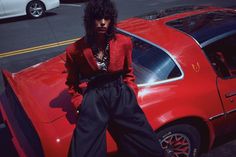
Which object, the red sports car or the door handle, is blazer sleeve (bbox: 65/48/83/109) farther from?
the door handle

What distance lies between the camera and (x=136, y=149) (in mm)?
3188

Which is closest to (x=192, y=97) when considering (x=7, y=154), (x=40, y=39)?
(x=7, y=154)

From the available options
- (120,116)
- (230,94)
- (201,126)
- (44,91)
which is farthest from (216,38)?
(44,91)

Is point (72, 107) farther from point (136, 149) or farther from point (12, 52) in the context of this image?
point (12, 52)

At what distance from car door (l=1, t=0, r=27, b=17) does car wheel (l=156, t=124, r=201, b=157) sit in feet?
31.0

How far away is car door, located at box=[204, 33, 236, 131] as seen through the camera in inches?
148

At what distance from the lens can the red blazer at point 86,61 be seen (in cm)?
303

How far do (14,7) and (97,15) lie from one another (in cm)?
961

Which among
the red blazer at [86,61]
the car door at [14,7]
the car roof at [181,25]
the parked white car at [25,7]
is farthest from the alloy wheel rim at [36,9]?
the red blazer at [86,61]

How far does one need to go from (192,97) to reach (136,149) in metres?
0.83

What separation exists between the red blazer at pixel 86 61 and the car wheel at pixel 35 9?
9.48 metres

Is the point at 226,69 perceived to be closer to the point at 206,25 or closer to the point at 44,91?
the point at 206,25

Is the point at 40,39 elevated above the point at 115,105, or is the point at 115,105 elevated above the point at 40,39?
the point at 115,105

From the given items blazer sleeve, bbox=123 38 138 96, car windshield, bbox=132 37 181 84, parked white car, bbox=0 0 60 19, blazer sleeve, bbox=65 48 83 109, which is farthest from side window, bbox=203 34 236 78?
parked white car, bbox=0 0 60 19
